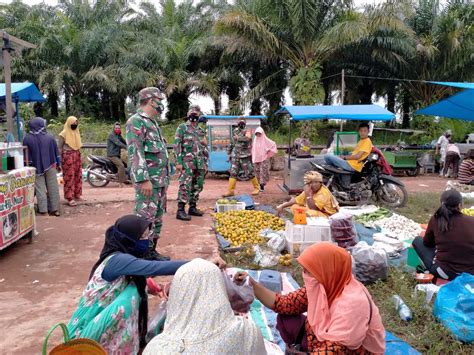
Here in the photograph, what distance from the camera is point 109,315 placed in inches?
92.7

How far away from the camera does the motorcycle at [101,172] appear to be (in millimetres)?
11008

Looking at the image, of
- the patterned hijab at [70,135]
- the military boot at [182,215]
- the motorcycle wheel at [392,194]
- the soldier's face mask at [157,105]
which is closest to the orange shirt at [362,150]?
the motorcycle wheel at [392,194]

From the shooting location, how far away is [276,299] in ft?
8.61

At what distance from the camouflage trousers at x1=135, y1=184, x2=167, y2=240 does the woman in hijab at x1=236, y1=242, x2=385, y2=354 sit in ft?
8.39

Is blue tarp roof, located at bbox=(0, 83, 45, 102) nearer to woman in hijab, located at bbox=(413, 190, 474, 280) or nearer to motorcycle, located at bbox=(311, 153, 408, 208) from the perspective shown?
motorcycle, located at bbox=(311, 153, 408, 208)

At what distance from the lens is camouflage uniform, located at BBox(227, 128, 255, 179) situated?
9.35m

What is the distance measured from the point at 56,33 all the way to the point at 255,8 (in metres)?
9.61

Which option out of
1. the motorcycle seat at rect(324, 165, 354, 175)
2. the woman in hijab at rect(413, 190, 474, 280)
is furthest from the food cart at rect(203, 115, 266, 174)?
the woman in hijab at rect(413, 190, 474, 280)

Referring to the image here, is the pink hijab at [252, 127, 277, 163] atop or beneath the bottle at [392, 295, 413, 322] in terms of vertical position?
atop

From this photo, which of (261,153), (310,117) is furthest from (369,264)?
(261,153)

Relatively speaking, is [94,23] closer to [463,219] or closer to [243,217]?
[243,217]

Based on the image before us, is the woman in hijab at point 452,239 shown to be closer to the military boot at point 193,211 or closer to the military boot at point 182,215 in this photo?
the military boot at point 182,215

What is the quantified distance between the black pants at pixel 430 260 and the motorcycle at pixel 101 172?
852 cm

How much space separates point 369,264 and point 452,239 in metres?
0.88
